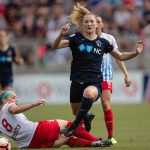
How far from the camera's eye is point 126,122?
1658cm

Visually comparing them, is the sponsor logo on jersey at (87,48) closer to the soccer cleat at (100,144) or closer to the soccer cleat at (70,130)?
the soccer cleat at (70,130)

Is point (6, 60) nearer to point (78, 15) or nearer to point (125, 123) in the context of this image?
point (125, 123)

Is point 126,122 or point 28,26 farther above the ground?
point 28,26

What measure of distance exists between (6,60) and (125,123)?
431 cm

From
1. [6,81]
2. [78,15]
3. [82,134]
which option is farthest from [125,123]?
[82,134]

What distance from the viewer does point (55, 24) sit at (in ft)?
81.6

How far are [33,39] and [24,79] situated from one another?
1.55 metres

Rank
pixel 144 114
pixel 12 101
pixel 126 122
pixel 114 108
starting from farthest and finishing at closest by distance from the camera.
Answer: pixel 114 108 → pixel 144 114 → pixel 126 122 → pixel 12 101

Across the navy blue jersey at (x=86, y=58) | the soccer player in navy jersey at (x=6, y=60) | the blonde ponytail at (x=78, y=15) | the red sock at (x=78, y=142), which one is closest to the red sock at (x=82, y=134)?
the red sock at (x=78, y=142)

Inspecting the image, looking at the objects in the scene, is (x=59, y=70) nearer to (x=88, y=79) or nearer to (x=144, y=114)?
(x=144, y=114)

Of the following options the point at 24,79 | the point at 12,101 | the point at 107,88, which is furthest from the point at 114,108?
the point at 12,101

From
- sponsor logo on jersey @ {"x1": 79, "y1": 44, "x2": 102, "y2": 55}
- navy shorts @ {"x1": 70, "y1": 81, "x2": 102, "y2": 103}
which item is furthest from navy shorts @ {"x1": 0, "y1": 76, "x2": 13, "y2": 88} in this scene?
sponsor logo on jersey @ {"x1": 79, "y1": 44, "x2": 102, "y2": 55}

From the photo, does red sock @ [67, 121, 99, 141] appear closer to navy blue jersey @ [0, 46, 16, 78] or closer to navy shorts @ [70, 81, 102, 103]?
navy shorts @ [70, 81, 102, 103]

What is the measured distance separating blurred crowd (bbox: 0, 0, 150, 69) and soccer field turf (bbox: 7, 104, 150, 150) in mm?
2526
